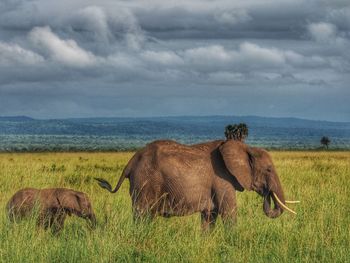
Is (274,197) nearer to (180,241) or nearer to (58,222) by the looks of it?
(180,241)

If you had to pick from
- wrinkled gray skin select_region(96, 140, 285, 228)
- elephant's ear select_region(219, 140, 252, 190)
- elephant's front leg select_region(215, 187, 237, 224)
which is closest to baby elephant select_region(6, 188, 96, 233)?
wrinkled gray skin select_region(96, 140, 285, 228)

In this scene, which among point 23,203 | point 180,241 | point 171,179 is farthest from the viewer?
point 23,203

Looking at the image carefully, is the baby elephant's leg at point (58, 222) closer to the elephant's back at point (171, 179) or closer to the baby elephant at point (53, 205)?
the baby elephant at point (53, 205)

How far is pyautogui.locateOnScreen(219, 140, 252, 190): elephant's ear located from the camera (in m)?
9.26

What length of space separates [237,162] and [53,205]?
2859 millimetres

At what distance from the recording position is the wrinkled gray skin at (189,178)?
29.7 feet

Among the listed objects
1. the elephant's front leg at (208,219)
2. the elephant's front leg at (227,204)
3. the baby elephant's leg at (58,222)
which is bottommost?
the baby elephant's leg at (58,222)

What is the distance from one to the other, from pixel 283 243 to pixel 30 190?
4.04 m

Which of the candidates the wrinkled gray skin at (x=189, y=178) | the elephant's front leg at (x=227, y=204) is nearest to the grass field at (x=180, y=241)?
the elephant's front leg at (x=227, y=204)

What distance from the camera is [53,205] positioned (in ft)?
32.6

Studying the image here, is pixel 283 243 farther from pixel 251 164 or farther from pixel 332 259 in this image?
pixel 251 164

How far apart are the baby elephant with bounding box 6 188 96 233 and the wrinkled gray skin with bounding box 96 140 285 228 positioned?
3.18ft

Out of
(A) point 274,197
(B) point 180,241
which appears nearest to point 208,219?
(A) point 274,197

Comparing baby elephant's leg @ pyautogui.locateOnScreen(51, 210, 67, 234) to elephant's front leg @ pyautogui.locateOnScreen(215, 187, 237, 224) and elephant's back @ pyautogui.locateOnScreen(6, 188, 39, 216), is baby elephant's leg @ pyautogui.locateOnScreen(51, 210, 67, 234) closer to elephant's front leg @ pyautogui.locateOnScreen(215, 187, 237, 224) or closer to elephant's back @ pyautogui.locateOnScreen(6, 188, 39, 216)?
elephant's back @ pyautogui.locateOnScreen(6, 188, 39, 216)
